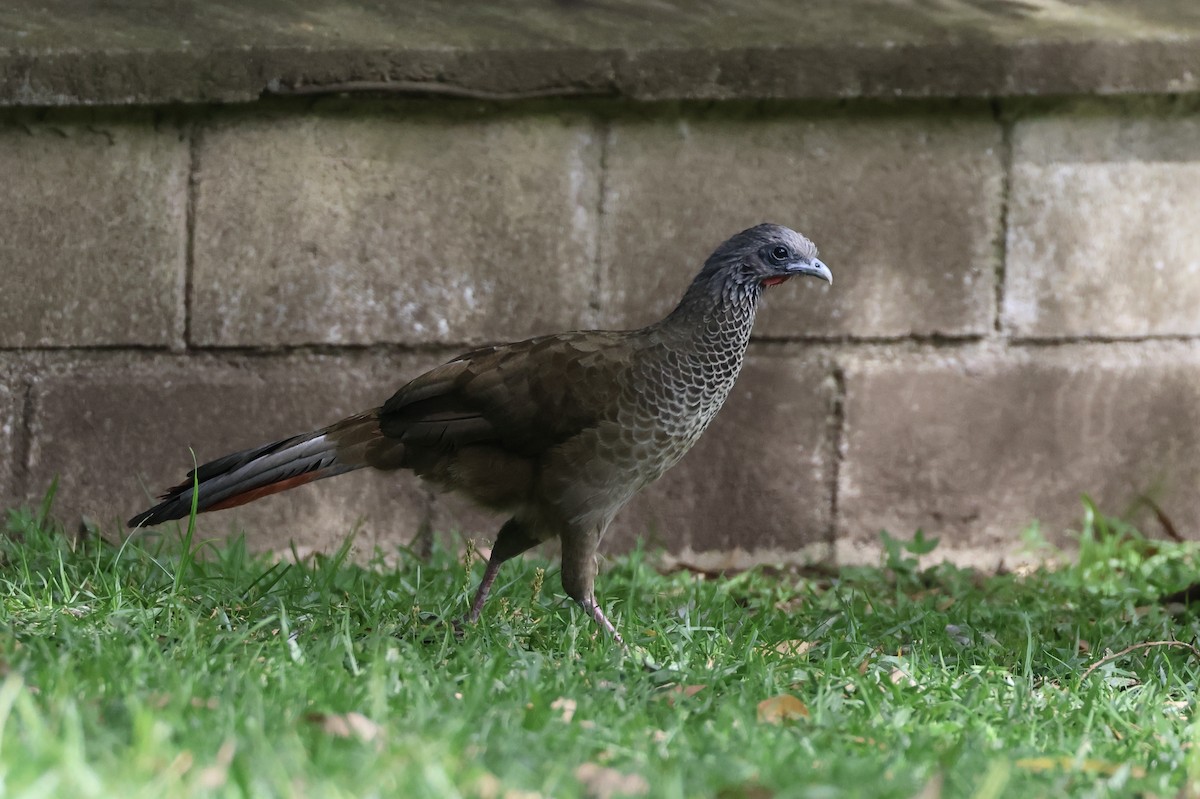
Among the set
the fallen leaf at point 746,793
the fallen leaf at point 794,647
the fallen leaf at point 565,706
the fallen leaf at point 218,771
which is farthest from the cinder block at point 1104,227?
the fallen leaf at point 218,771

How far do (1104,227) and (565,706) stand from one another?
3.34m

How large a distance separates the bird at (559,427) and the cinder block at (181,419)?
2.93 feet

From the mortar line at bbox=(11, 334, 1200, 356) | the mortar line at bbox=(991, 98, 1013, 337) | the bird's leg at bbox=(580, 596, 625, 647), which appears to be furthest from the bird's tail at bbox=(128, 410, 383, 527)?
the mortar line at bbox=(991, 98, 1013, 337)

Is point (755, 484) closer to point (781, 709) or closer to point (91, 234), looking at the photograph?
point (781, 709)

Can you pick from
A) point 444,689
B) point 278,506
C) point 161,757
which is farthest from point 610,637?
point 278,506

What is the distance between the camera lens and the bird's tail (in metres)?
3.85

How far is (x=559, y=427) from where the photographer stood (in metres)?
3.73

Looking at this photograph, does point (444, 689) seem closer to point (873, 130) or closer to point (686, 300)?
point (686, 300)

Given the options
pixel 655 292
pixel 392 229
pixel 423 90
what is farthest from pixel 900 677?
pixel 423 90

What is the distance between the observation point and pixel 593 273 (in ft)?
16.2

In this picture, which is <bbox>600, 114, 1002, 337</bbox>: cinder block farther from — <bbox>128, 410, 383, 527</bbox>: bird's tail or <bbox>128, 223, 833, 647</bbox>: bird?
<bbox>128, 410, 383, 527</bbox>: bird's tail

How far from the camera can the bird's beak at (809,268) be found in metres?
3.89

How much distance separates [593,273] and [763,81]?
3.04ft

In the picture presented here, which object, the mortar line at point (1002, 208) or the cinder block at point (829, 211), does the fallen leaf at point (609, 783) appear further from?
the mortar line at point (1002, 208)
